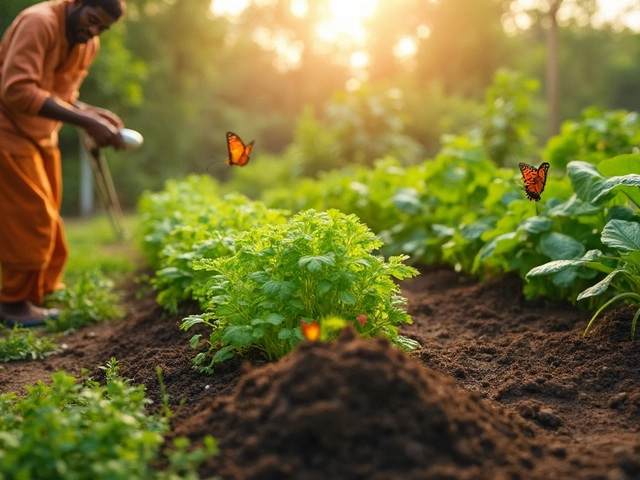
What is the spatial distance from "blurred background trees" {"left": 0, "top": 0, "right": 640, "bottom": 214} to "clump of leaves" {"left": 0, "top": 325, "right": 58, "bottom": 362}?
494cm

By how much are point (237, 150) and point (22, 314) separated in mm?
2055

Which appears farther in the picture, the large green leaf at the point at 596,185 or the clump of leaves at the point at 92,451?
the large green leaf at the point at 596,185

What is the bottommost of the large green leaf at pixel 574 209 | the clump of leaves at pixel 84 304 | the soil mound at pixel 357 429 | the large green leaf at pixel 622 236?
the clump of leaves at pixel 84 304

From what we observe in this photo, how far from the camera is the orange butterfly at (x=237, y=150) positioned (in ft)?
13.0

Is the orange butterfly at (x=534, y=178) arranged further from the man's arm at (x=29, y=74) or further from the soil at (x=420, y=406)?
the man's arm at (x=29, y=74)

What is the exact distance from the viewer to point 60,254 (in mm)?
5273

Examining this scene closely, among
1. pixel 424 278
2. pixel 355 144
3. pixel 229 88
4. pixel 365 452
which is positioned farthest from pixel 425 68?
pixel 365 452

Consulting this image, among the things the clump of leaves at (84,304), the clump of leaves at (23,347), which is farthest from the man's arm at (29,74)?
the clump of leaves at (23,347)

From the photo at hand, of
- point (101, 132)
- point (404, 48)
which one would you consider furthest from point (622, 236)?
point (404, 48)

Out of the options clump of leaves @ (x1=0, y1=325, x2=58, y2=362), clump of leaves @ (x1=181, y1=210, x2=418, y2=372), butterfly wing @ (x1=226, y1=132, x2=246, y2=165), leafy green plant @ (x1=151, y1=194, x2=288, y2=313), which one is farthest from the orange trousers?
clump of leaves @ (x1=181, y1=210, x2=418, y2=372)

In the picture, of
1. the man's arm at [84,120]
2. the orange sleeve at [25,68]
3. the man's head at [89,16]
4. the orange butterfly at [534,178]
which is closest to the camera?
the orange butterfly at [534,178]

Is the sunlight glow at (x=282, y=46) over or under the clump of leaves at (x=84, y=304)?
over

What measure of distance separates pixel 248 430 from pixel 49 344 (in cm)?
244

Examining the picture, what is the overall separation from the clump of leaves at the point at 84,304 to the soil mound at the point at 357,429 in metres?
2.81
